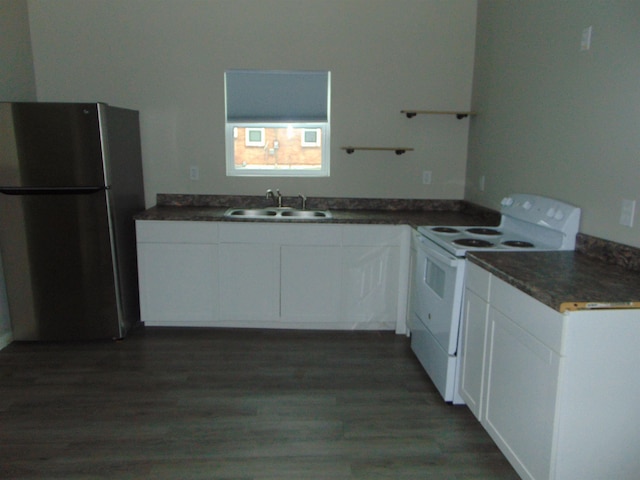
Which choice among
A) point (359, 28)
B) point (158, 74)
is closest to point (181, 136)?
point (158, 74)

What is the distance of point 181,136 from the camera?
3.99 m

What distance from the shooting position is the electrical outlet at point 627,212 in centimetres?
212

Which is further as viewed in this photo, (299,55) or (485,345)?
(299,55)

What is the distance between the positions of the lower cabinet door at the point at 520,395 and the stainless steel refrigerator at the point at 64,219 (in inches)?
98.6

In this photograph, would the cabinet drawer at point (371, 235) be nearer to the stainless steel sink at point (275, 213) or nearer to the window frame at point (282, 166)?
the stainless steel sink at point (275, 213)

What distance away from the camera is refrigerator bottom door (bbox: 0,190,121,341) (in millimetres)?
3236

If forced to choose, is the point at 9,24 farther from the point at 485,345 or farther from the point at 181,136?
the point at 485,345

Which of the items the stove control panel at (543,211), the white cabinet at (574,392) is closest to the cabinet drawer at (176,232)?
the stove control panel at (543,211)

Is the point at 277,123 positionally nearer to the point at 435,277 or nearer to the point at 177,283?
the point at 177,283

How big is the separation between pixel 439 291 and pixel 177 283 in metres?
1.91

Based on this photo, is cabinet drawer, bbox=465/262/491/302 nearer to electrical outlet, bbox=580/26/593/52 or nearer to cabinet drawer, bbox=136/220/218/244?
electrical outlet, bbox=580/26/593/52

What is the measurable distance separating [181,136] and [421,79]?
6.51 ft

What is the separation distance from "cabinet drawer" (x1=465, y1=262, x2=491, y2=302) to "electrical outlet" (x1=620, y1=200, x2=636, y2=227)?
630 mm

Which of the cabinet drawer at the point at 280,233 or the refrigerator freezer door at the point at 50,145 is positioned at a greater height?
the refrigerator freezer door at the point at 50,145
